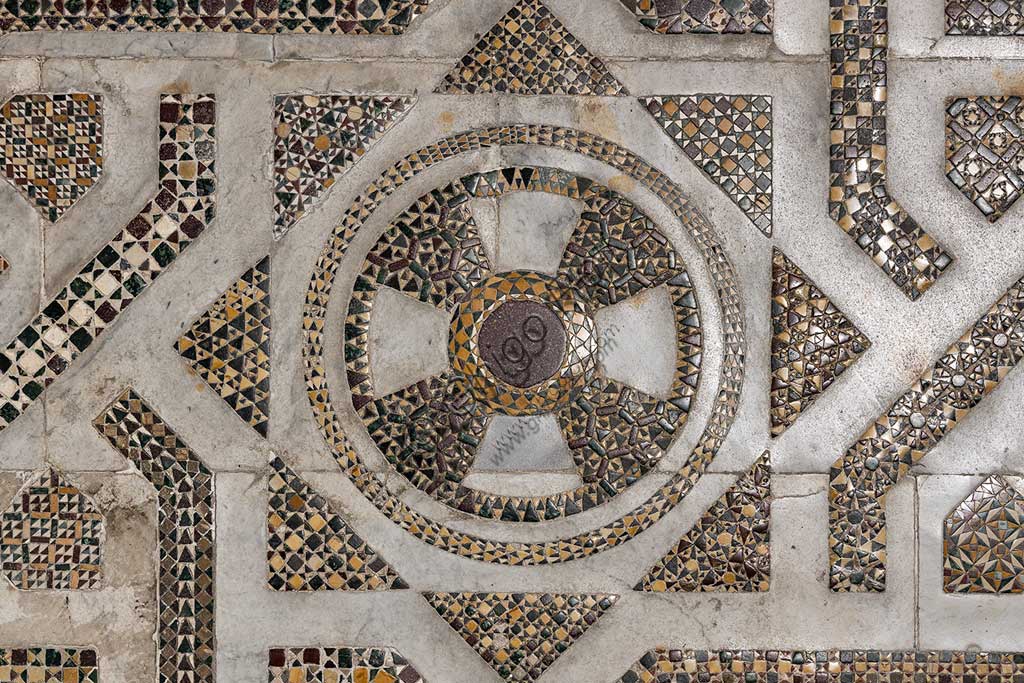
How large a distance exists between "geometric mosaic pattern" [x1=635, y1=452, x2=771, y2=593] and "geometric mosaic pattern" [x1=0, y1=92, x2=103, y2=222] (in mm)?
2803

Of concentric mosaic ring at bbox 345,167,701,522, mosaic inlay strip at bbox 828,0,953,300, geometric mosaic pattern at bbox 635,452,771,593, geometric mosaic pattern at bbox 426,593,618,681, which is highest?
mosaic inlay strip at bbox 828,0,953,300

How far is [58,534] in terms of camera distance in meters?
3.64

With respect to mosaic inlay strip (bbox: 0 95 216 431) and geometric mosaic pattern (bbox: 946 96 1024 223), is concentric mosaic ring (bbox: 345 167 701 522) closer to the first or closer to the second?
mosaic inlay strip (bbox: 0 95 216 431)

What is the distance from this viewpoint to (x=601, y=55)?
3623 millimetres

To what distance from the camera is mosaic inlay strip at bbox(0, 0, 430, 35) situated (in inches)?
142

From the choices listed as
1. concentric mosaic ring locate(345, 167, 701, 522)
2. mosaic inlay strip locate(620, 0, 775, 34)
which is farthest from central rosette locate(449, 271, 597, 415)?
mosaic inlay strip locate(620, 0, 775, 34)

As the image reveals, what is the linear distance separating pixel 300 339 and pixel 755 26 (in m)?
2.23

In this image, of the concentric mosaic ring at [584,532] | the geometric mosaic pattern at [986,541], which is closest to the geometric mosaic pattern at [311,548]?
the concentric mosaic ring at [584,532]

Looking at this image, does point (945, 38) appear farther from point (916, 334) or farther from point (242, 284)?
point (242, 284)

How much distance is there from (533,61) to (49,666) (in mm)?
Result: 3137

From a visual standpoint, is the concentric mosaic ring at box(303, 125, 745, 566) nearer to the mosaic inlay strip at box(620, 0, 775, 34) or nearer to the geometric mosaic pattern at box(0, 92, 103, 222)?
the mosaic inlay strip at box(620, 0, 775, 34)

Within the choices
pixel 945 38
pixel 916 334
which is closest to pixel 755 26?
pixel 945 38

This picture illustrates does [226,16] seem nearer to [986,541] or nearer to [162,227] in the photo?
[162,227]

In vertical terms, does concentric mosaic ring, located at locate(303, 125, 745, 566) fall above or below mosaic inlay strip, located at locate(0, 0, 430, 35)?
below
